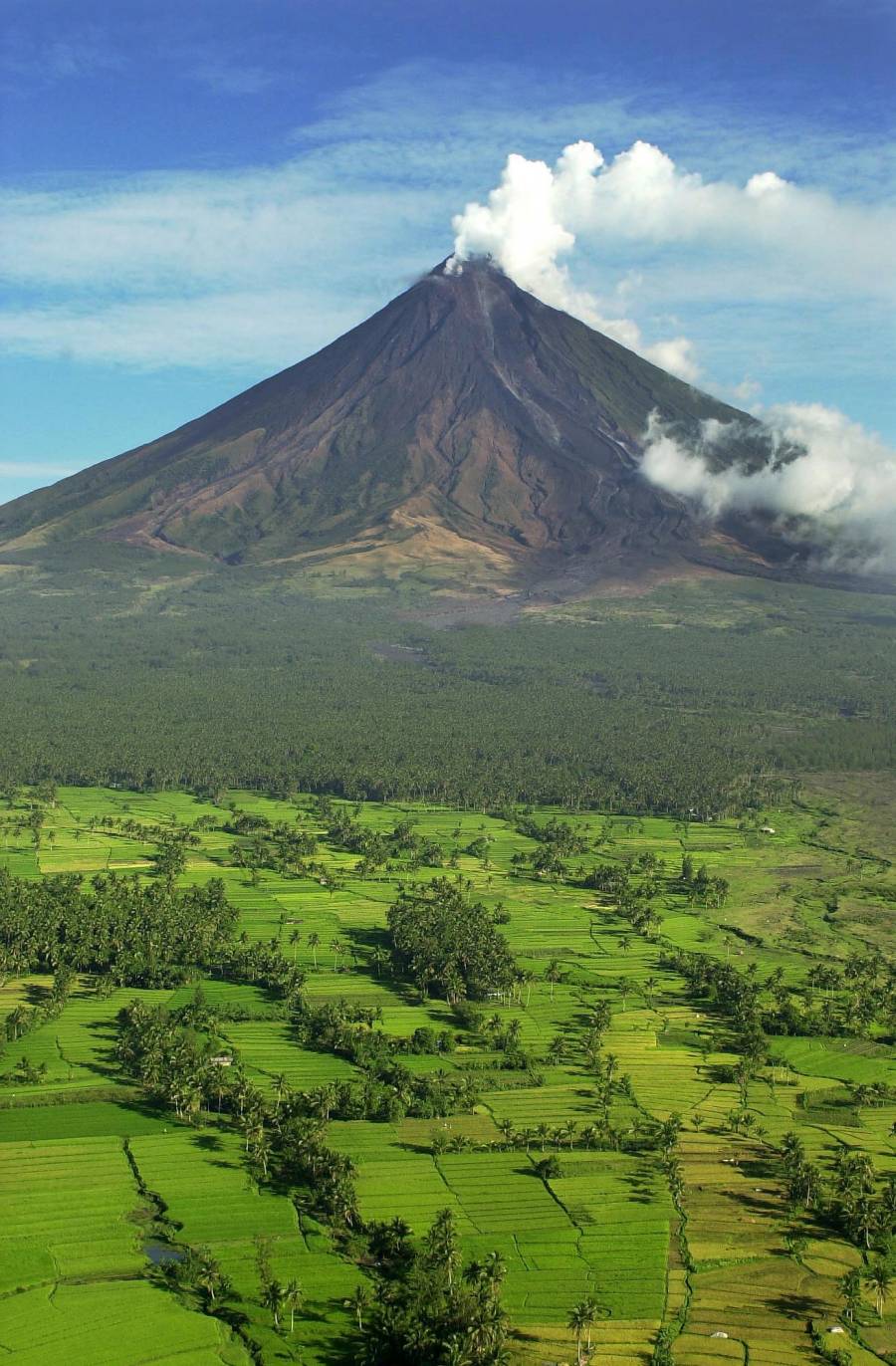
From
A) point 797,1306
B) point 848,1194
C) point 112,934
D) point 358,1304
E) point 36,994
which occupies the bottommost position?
point 797,1306

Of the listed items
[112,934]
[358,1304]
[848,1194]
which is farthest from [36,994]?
[848,1194]

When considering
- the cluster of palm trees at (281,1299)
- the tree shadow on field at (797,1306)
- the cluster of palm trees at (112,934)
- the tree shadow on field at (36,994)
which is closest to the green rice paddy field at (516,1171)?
the tree shadow on field at (797,1306)

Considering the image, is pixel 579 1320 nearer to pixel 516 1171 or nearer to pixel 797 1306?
pixel 797 1306

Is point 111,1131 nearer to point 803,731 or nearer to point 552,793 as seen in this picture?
point 552,793

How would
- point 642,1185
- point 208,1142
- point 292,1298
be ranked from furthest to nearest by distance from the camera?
point 208,1142
point 642,1185
point 292,1298

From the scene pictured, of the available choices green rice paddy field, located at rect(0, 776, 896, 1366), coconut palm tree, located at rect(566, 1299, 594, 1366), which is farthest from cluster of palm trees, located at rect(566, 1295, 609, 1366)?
green rice paddy field, located at rect(0, 776, 896, 1366)

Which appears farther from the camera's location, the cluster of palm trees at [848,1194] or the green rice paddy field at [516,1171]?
the cluster of palm trees at [848,1194]

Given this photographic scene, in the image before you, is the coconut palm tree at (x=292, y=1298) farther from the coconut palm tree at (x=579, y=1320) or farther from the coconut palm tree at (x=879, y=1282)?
the coconut palm tree at (x=879, y=1282)

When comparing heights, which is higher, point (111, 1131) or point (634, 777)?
point (634, 777)

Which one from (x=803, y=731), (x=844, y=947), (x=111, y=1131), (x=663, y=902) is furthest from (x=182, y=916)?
(x=803, y=731)
